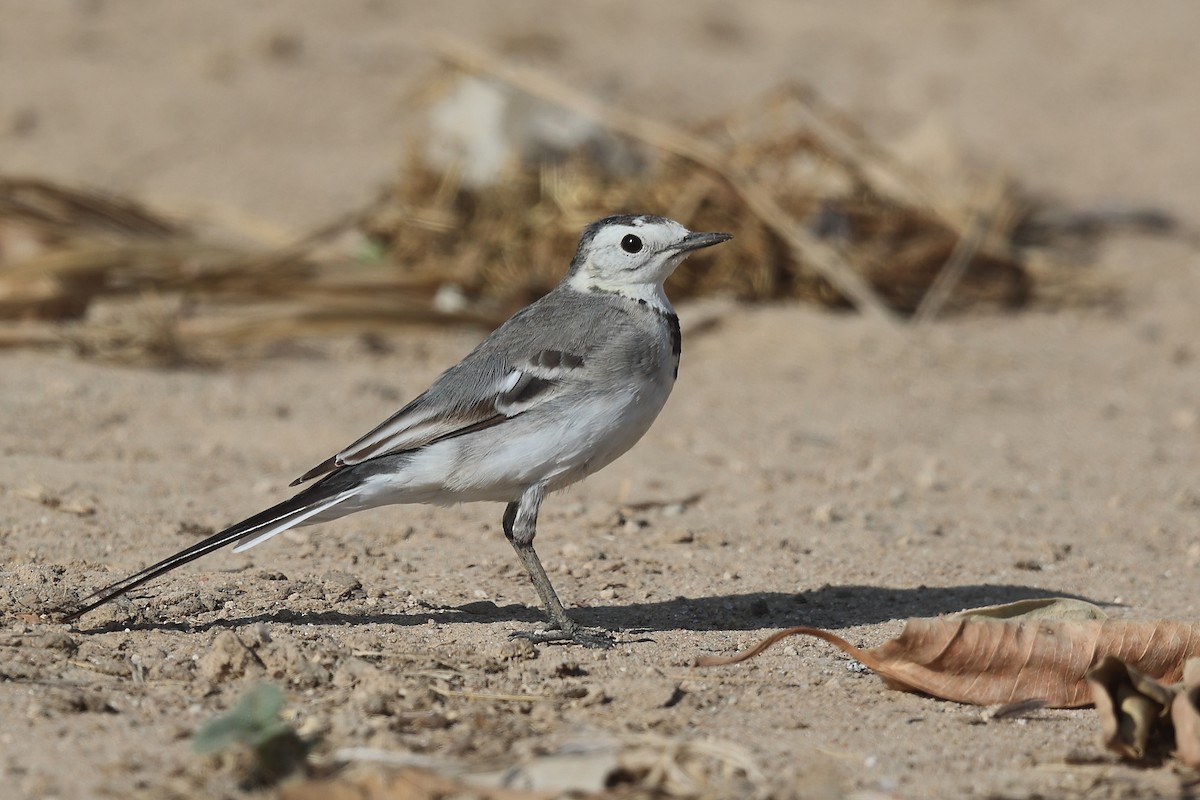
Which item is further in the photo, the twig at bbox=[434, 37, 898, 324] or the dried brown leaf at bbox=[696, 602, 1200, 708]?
the twig at bbox=[434, 37, 898, 324]

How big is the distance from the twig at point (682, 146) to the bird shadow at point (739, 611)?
455cm

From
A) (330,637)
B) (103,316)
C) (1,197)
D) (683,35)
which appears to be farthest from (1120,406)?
(683,35)

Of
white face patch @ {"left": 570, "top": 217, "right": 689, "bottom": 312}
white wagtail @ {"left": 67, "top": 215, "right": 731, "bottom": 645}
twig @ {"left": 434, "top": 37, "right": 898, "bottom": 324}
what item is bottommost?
white wagtail @ {"left": 67, "top": 215, "right": 731, "bottom": 645}

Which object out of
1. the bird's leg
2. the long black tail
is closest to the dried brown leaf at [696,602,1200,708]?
the bird's leg

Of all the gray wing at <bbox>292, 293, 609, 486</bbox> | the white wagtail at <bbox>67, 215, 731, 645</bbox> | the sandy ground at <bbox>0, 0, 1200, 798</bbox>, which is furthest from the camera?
the gray wing at <bbox>292, 293, 609, 486</bbox>

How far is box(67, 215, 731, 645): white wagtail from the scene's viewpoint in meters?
4.93

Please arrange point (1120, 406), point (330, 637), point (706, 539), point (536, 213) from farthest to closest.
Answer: point (536, 213) → point (1120, 406) → point (706, 539) → point (330, 637)

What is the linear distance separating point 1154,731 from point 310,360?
6286 millimetres

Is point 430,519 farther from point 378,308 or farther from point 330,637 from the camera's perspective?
point 378,308

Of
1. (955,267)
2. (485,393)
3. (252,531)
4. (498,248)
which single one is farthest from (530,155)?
(252,531)

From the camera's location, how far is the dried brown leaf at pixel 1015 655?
14.3ft

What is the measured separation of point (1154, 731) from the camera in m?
3.85

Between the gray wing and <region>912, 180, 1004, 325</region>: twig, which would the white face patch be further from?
<region>912, 180, 1004, 325</region>: twig

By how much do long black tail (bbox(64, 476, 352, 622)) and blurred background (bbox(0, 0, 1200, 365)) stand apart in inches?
160
